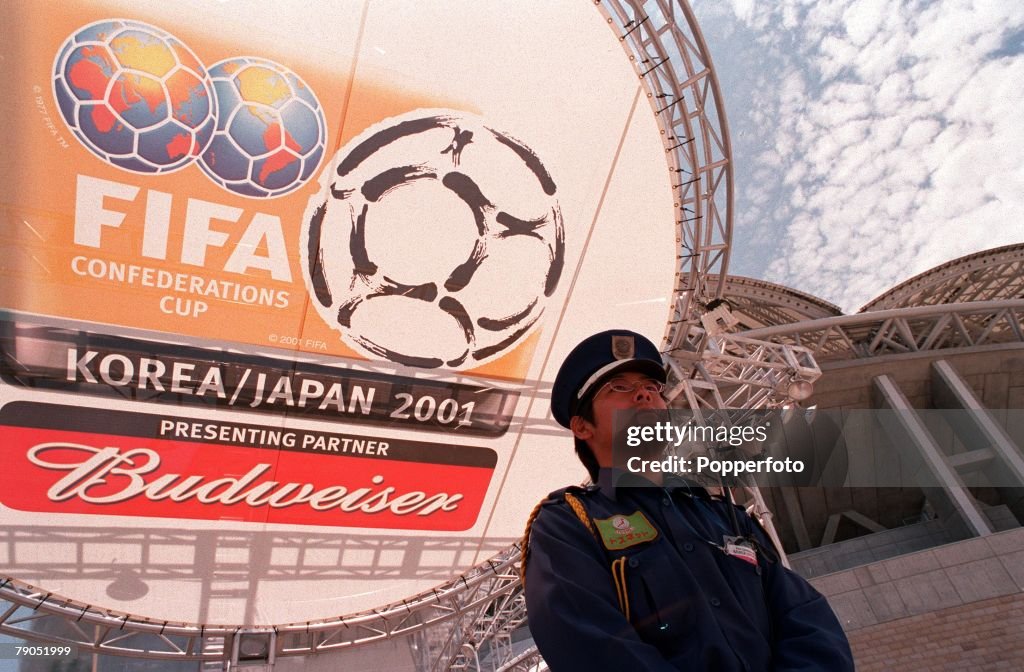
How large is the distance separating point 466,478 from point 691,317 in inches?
160

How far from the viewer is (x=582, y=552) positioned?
74.0 inches

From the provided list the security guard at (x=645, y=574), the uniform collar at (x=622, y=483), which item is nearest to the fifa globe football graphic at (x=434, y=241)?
the security guard at (x=645, y=574)

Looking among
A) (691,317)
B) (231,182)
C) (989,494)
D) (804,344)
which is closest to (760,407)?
(691,317)

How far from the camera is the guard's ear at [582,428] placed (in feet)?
7.44

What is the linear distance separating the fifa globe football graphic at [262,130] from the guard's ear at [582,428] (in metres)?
6.29

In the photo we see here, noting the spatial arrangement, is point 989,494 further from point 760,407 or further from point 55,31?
point 55,31

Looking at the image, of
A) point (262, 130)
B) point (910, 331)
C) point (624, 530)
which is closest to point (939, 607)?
point (910, 331)

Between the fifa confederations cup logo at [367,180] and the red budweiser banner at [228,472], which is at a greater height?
the fifa confederations cup logo at [367,180]

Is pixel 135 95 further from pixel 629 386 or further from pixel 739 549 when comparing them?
pixel 739 549

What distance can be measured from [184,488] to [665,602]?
25.2 ft

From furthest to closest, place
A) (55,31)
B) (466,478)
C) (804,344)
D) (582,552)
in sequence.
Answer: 1. (804,344)
2. (466,478)
3. (55,31)
4. (582,552)

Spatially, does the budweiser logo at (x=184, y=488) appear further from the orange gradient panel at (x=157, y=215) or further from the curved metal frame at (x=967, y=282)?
the curved metal frame at (x=967, y=282)

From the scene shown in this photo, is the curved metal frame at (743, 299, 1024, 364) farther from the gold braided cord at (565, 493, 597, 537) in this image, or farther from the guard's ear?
the gold braided cord at (565, 493, 597, 537)

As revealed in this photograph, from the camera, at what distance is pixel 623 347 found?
7.52ft
